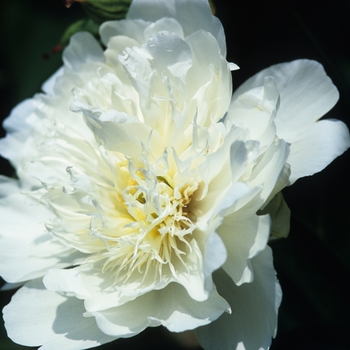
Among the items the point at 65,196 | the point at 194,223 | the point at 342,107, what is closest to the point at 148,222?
the point at 194,223

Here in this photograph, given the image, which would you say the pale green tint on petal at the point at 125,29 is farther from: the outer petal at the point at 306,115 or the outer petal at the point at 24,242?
the outer petal at the point at 24,242

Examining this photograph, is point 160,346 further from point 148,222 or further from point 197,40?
point 197,40

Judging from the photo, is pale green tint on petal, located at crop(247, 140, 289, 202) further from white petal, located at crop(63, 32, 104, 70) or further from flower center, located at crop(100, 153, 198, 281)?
white petal, located at crop(63, 32, 104, 70)

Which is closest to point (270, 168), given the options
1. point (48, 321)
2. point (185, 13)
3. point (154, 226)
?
point (154, 226)

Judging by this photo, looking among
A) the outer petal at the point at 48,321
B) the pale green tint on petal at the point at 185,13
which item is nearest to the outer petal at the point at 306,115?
the pale green tint on petal at the point at 185,13

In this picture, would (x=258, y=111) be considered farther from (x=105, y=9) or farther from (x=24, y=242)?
(x=24, y=242)

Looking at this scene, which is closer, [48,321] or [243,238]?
[243,238]
